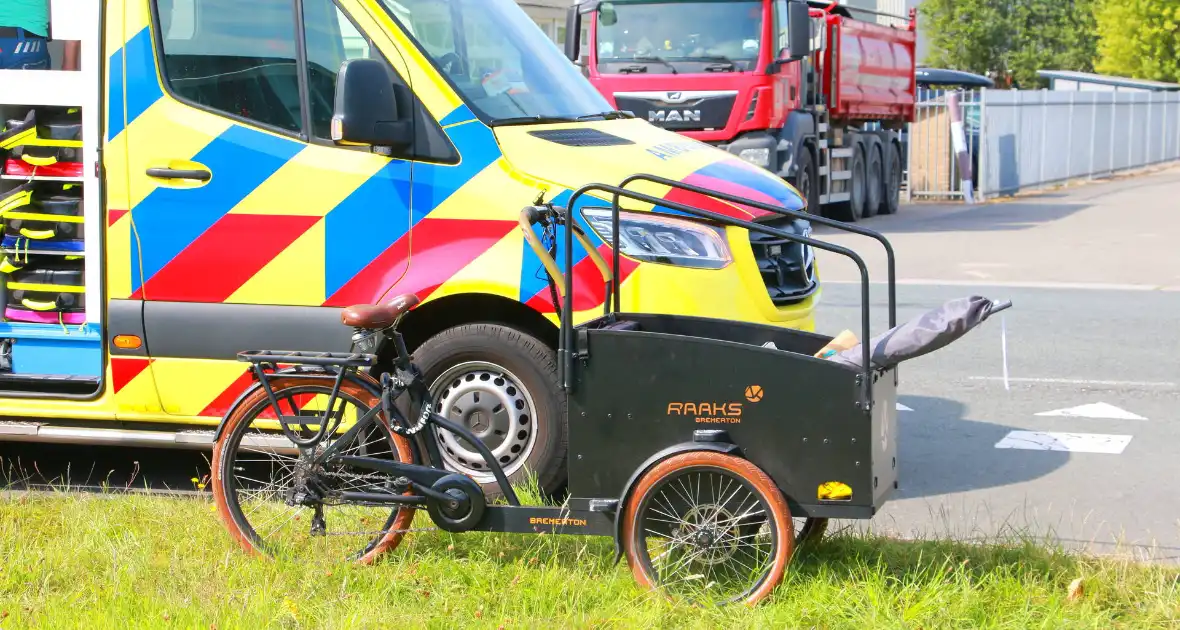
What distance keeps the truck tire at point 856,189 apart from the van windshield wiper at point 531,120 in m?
17.8

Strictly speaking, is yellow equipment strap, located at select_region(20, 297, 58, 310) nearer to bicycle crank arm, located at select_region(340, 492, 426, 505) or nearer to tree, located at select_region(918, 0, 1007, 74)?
bicycle crank arm, located at select_region(340, 492, 426, 505)

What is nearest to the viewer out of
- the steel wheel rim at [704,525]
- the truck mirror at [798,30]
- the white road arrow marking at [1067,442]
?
the steel wheel rim at [704,525]

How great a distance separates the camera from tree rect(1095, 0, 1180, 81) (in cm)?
5412

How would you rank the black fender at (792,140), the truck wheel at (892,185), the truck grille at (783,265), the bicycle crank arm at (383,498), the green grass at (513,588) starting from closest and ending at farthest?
the green grass at (513,588)
the bicycle crank arm at (383,498)
the truck grille at (783,265)
the black fender at (792,140)
the truck wheel at (892,185)

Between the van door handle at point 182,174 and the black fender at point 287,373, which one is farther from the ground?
the van door handle at point 182,174

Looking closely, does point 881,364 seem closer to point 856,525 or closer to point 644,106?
point 856,525

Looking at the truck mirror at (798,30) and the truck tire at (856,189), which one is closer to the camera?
the truck mirror at (798,30)

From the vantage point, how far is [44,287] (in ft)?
21.4

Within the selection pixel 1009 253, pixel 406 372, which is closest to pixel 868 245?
pixel 1009 253

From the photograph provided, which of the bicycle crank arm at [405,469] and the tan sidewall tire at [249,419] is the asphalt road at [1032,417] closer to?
the tan sidewall tire at [249,419]

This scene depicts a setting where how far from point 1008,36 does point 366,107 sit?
191ft

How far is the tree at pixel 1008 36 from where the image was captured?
58.9m

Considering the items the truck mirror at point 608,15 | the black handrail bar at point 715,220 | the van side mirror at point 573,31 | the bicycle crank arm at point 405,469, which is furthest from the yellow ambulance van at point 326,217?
the van side mirror at point 573,31

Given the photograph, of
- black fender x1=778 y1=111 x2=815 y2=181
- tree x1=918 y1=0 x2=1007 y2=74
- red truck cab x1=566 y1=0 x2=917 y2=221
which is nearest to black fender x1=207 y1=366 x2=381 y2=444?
red truck cab x1=566 y1=0 x2=917 y2=221
